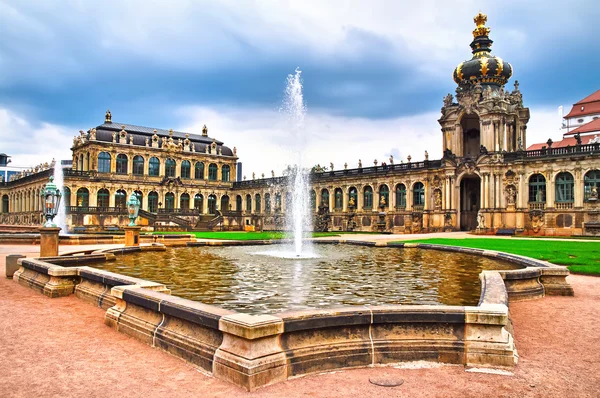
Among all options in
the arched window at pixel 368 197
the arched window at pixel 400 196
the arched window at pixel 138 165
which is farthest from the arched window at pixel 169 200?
the arched window at pixel 400 196

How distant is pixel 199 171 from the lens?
89.2 m

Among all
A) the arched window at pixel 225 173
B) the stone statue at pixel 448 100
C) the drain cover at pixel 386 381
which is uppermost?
the stone statue at pixel 448 100

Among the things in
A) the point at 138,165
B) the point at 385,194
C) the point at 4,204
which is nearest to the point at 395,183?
the point at 385,194

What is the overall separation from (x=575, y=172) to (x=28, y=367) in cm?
4794

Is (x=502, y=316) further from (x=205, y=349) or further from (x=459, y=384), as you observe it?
(x=205, y=349)

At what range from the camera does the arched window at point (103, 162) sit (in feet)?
252

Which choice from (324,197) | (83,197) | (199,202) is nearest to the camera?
Result: (324,197)

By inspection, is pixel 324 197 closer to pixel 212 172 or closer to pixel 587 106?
pixel 212 172

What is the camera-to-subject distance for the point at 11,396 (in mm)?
5242

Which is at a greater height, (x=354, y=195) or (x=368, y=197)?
(x=354, y=195)

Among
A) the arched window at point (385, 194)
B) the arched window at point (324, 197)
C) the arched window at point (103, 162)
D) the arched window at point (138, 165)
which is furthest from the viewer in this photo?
the arched window at point (138, 165)

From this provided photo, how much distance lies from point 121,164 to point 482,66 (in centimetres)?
5669

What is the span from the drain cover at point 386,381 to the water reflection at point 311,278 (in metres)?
3.26

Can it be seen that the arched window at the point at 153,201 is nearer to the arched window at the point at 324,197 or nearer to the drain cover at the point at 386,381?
the arched window at the point at 324,197
